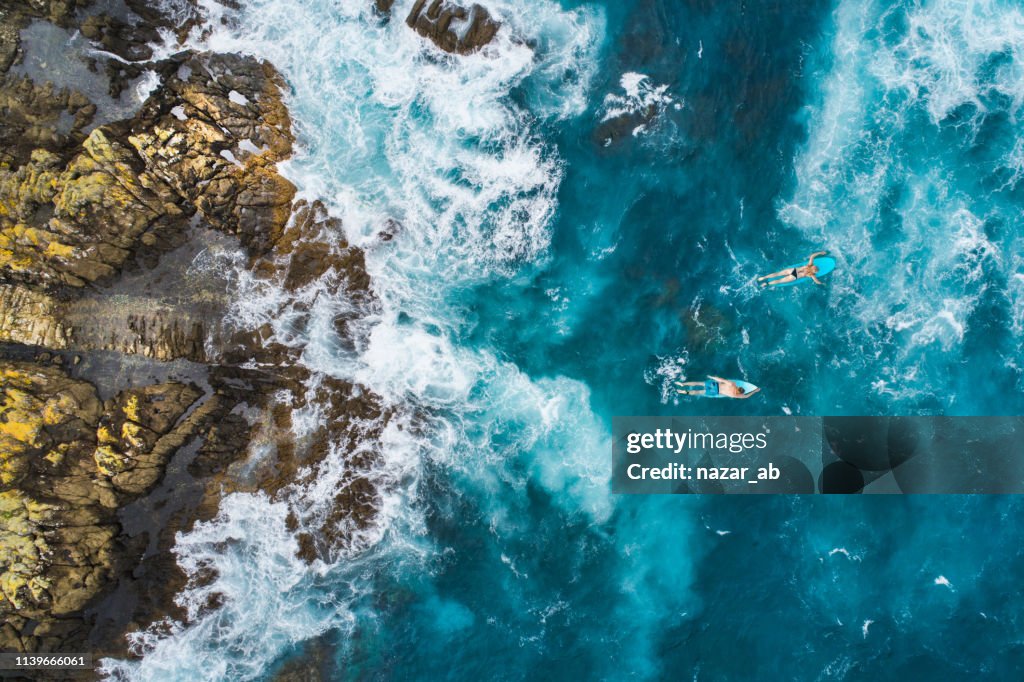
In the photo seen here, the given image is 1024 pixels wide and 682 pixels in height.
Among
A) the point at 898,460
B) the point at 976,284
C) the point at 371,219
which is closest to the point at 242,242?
the point at 371,219

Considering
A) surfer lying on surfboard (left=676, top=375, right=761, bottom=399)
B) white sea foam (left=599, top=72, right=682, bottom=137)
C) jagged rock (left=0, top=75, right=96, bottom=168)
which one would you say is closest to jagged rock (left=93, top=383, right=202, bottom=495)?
jagged rock (left=0, top=75, right=96, bottom=168)

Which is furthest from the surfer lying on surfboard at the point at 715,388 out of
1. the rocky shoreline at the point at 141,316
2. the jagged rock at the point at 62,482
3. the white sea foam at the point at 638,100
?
the jagged rock at the point at 62,482

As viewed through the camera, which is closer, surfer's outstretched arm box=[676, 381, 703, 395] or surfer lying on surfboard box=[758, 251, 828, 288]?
surfer lying on surfboard box=[758, 251, 828, 288]

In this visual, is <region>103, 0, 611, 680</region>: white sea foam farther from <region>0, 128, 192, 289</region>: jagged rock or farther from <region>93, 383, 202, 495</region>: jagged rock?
<region>0, 128, 192, 289</region>: jagged rock

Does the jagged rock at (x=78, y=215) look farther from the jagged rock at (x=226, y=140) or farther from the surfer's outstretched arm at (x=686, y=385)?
the surfer's outstretched arm at (x=686, y=385)

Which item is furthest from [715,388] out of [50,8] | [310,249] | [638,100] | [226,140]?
[50,8]
